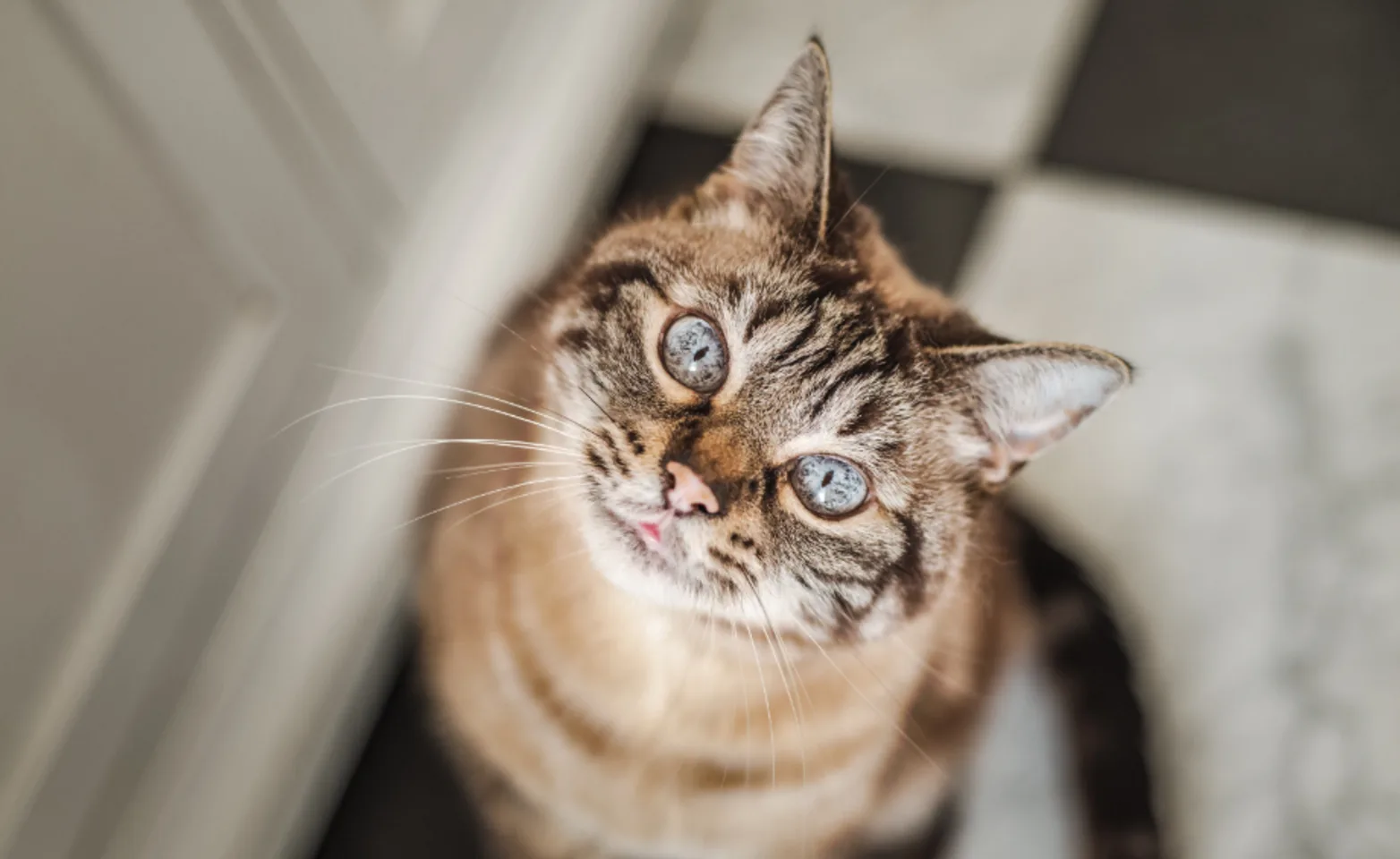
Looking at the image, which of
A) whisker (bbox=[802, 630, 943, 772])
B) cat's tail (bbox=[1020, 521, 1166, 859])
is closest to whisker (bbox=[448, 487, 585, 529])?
whisker (bbox=[802, 630, 943, 772])

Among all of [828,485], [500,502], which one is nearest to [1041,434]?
[828,485]

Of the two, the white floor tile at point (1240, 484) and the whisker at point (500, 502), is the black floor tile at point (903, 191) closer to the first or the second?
the white floor tile at point (1240, 484)

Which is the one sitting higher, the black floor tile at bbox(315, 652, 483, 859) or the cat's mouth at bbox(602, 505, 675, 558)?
the cat's mouth at bbox(602, 505, 675, 558)

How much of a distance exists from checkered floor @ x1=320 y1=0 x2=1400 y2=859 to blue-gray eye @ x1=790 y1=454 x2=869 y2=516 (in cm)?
48

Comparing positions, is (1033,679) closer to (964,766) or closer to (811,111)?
(964,766)

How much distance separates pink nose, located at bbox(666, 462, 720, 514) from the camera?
0.65m

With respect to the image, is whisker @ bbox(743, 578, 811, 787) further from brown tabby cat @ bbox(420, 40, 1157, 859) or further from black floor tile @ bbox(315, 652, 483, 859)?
black floor tile @ bbox(315, 652, 483, 859)

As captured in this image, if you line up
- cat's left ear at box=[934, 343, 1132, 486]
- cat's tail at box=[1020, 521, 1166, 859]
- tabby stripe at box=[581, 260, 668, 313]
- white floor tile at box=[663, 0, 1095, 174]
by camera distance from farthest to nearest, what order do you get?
1. white floor tile at box=[663, 0, 1095, 174]
2. cat's tail at box=[1020, 521, 1166, 859]
3. tabby stripe at box=[581, 260, 668, 313]
4. cat's left ear at box=[934, 343, 1132, 486]

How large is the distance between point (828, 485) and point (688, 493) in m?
0.09

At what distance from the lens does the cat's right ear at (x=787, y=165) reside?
2.04 ft

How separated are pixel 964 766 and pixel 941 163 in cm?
73

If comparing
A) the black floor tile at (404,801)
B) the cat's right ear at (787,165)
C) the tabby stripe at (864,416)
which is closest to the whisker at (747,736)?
the tabby stripe at (864,416)

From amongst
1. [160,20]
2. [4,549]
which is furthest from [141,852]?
[160,20]

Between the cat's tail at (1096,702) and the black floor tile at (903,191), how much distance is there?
0.36 meters
